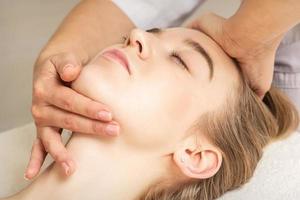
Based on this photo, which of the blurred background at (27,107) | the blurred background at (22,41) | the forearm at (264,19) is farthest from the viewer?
the blurred background at (22,41)

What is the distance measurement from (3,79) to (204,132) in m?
1.23

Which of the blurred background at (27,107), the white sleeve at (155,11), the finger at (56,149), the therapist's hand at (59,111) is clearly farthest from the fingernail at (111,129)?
the white sleeve at (155,11)

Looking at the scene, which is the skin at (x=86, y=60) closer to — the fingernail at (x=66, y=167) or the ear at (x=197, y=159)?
the fingernail at (x=66, y=167)

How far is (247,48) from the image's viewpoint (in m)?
1.02

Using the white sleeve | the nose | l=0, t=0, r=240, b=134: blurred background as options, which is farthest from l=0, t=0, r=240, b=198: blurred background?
the nose

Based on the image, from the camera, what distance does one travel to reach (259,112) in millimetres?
1128

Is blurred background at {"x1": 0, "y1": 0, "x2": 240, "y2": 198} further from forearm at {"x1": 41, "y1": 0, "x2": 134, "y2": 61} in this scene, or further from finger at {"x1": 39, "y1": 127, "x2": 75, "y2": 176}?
finger at {"x1": 39, "y1": 127, "x2": 75, "y2": 176}

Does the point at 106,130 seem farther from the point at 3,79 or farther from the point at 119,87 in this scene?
the point at 3,79

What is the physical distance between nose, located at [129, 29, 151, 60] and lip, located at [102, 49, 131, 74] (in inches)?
1.3

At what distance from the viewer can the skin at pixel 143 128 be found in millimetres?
974

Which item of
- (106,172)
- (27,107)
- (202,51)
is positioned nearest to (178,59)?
(202,51)

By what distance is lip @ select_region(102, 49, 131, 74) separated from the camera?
3.25ft

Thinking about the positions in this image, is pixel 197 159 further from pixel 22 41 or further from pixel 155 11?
pixel 22 41

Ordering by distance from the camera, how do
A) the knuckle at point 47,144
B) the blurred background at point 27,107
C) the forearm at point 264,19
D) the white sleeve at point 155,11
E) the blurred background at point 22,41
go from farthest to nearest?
the blurred background at point 22,41 < the white sleeve at point 155,11 < the blurred background at point 27,107 < the knuckle at point 47,144 < the forearm at point 264,19
